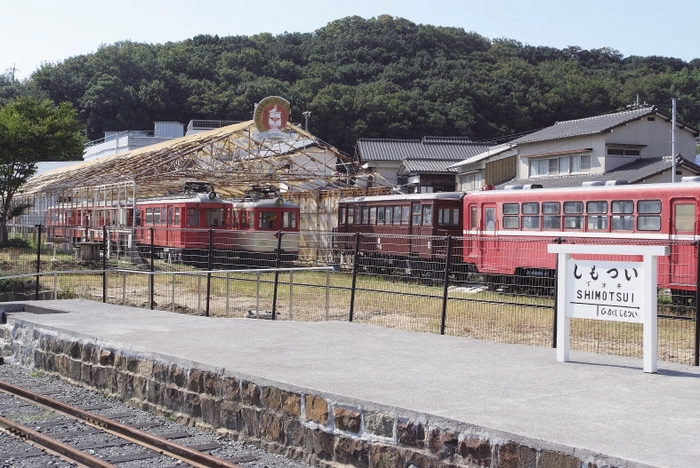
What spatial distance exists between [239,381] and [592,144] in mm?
28647

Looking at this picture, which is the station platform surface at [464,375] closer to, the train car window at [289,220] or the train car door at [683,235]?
the train car door at [683,235]

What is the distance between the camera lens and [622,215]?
17.7 metres

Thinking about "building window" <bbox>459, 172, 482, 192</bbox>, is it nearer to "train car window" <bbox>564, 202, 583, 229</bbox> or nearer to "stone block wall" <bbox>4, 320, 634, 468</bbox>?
"train car window" <bbox>564, 202, 583, 229</bbox>

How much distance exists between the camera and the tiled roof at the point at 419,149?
163ft

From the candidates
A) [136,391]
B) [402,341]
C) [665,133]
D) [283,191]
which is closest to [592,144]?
[665,133]

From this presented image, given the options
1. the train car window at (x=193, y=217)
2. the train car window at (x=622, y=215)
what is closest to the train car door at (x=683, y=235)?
the train car window at (x=622, y=215)

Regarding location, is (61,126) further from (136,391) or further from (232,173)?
(136,391)

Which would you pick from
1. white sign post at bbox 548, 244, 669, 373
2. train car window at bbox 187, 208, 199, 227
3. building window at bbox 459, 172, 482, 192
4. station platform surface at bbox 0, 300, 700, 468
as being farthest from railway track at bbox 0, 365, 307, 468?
building window at bbox 459, 172, 482, 192

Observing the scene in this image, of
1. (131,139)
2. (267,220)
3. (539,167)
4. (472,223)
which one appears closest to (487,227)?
(472,223)

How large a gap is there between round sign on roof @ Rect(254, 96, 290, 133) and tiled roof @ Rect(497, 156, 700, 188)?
1033 centimetres

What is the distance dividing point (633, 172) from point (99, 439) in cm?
2778

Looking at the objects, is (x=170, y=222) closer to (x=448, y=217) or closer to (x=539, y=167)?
(x=448, y=217)

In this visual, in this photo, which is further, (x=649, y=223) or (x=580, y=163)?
(x=580, y=163)

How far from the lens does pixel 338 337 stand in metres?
9.70
